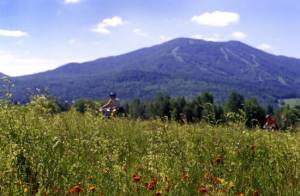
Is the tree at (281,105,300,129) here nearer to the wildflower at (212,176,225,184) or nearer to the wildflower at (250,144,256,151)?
the wildflower at (250,144,256,151)

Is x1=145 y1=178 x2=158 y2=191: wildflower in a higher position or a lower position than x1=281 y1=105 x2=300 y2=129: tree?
lower

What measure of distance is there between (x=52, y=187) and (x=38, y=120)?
5.26 feet

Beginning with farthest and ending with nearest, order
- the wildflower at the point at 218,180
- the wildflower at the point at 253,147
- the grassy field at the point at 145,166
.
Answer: the wildflower at the point at 253,147, the grassy field at the point at 145,166, the wildflower at the point at 218,180

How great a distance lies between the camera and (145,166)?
5035mm

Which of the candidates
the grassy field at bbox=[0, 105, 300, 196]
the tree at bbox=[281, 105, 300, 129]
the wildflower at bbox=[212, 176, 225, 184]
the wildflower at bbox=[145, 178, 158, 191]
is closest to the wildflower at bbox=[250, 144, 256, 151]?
the grassy field at bbox=[0, 105, 300, 196]

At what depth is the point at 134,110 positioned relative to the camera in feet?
404

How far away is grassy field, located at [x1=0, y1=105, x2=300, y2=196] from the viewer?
13.8 ft

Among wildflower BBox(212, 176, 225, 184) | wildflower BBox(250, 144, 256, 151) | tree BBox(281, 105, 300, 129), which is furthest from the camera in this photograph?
tree BBox(281, 105, 300, 129)

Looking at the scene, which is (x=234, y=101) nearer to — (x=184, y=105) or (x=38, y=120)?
(x=184, y=105)

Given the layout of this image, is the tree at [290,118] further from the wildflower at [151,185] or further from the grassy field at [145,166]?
the wildflower at [151,185]

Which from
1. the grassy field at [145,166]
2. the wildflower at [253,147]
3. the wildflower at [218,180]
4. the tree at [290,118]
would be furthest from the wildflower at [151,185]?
the tree at [290,118]

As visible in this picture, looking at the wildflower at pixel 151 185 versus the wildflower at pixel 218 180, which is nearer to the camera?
the wildflower at pixel 218 180

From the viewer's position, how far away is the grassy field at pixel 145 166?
13.8ft

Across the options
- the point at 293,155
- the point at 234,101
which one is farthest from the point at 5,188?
the point at 234,101
